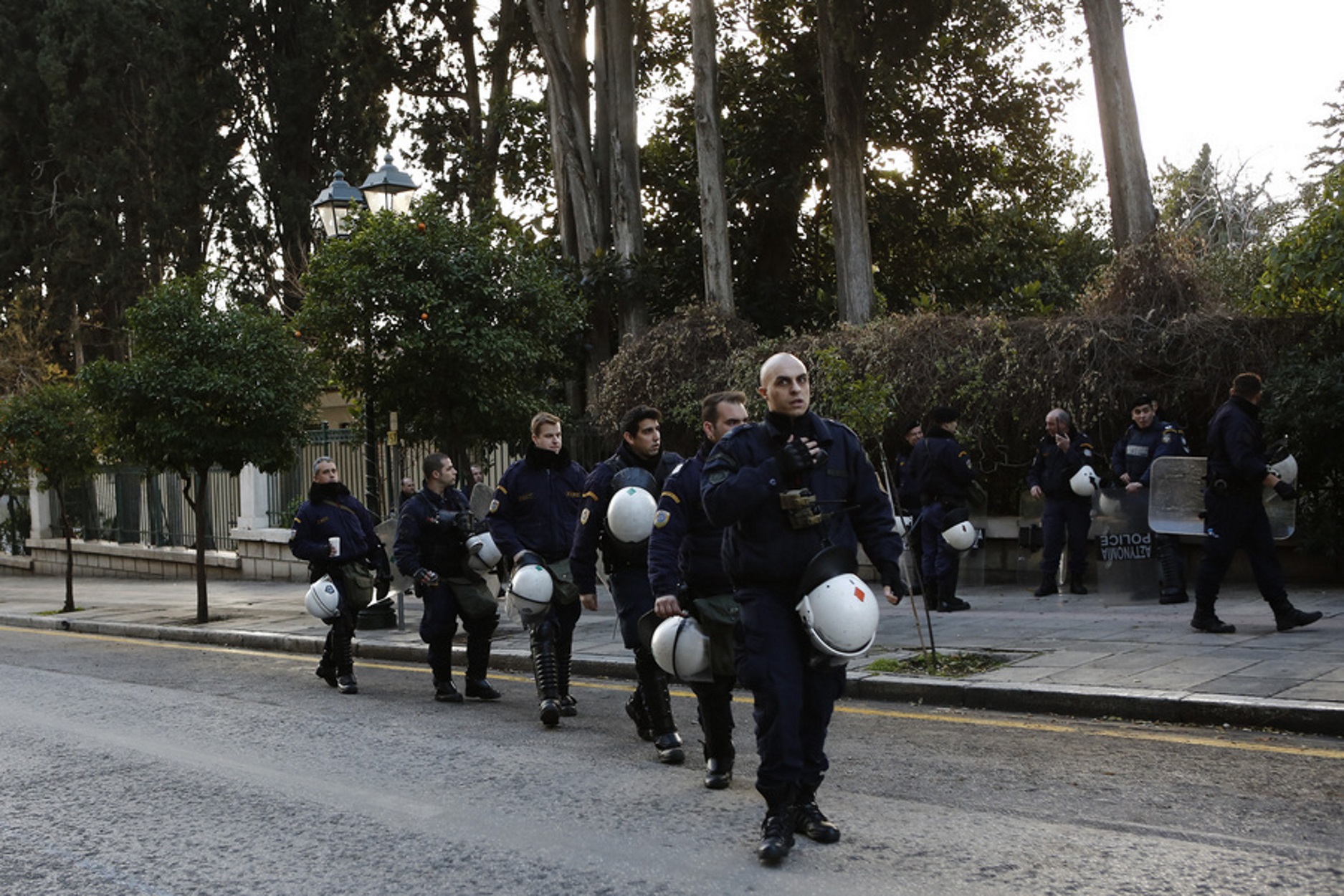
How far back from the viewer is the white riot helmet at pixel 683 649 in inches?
231

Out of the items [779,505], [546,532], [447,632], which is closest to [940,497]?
[447,632]

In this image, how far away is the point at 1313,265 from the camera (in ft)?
39.6

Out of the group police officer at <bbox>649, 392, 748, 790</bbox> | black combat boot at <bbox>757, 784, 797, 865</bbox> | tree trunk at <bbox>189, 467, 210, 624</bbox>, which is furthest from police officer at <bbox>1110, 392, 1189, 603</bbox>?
tree trunk at <bbox>189, 467, 210, 624</bbox>

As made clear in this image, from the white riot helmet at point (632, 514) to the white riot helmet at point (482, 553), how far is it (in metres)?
2.20

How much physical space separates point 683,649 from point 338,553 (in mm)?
5428

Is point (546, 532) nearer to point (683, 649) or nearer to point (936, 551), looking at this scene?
point (683, 649)

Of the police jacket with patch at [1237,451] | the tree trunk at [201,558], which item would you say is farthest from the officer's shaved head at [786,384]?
the tree trunk at [201,558]

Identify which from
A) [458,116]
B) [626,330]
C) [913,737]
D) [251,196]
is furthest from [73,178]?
[913,737]

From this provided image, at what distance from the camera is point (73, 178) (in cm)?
3494

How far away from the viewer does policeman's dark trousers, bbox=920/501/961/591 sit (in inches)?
494

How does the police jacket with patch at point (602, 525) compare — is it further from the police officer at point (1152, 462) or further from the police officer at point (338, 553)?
the police officer at point (1152, 462)

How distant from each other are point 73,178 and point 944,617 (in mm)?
30381

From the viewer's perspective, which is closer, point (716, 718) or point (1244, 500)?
point (716, 718)

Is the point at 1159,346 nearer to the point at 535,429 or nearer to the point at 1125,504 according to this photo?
the point at 1125,504
